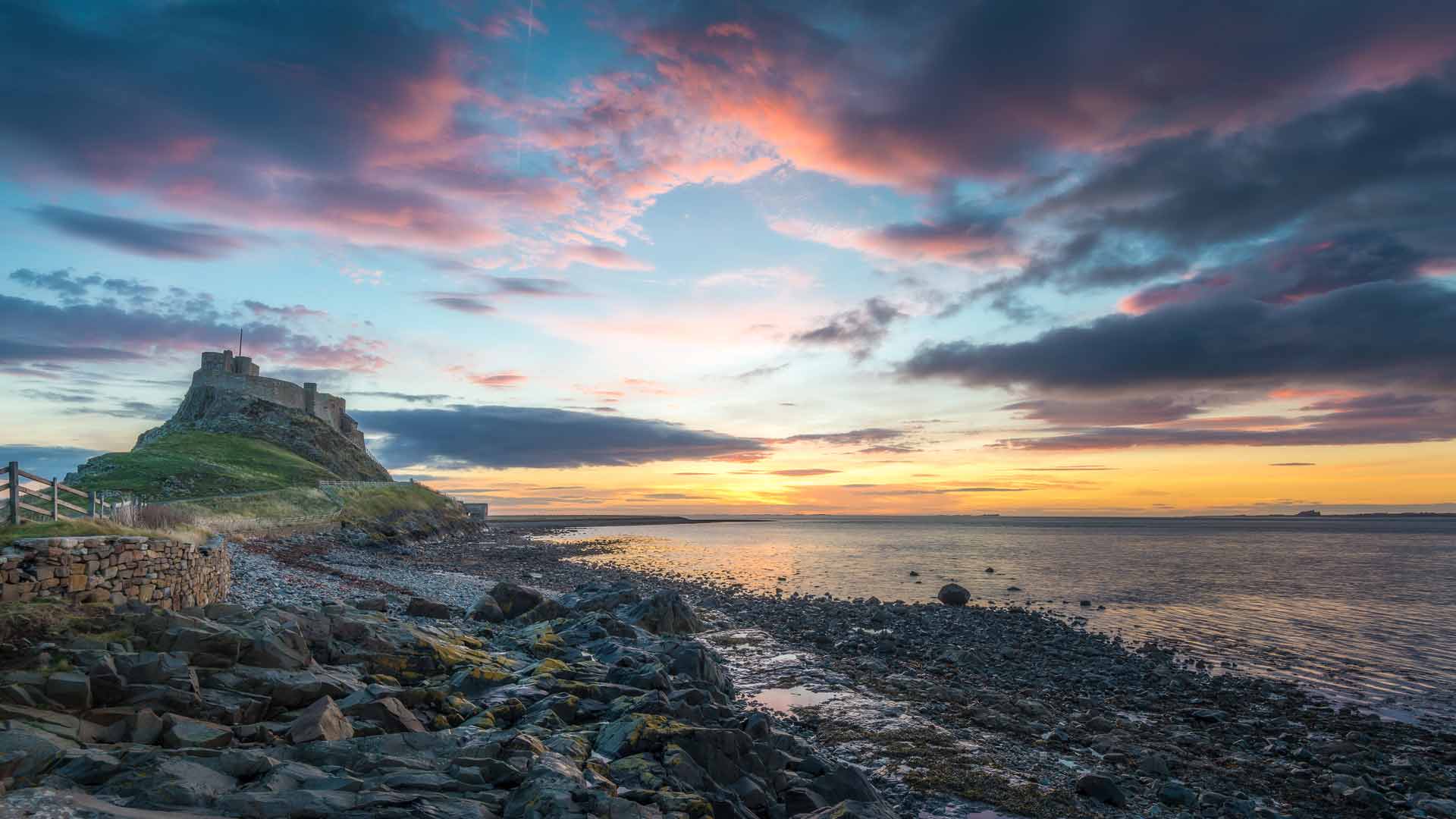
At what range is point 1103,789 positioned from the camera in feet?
42.2

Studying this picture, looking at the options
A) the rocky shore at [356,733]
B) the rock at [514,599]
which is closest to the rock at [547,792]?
the rocky shore at [356,733]

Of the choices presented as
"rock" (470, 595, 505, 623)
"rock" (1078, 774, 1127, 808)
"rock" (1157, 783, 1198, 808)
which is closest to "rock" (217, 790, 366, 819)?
"rock" (1078, 774, 1127, 808)

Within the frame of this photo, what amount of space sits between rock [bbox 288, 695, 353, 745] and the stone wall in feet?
25.7

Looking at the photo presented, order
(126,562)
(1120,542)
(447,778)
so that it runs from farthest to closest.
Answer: (1120,542)
(126,562)
(447,778)

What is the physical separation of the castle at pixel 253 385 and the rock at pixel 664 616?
115 metres

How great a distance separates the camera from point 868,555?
8150 centimetres

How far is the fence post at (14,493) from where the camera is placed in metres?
17.2

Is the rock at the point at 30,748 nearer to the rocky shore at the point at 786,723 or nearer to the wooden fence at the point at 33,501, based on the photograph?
the rocky shore at the point at 786,723

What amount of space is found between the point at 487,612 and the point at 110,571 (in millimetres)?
12411

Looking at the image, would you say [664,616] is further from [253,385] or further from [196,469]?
[253,385]

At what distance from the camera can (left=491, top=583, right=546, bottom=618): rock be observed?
2762 cm

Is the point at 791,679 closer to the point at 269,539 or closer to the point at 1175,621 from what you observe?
the point at 1175,621

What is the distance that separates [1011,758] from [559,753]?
10124 millimetres

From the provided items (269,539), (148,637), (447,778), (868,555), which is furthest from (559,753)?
(868,555)
